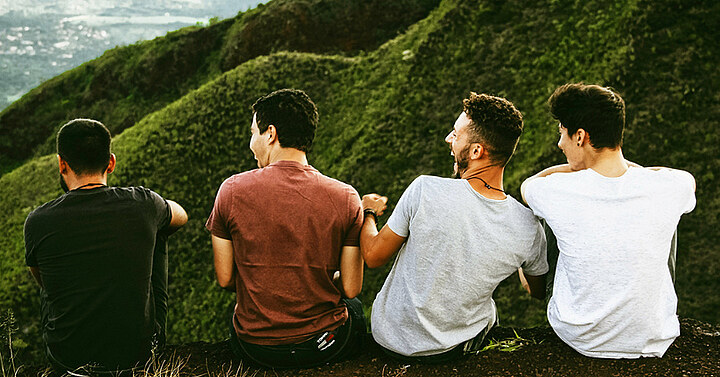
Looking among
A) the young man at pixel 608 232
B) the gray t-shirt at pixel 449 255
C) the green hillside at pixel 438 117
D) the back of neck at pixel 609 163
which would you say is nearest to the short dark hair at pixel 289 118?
the gray t-shirt at pixel 449 255

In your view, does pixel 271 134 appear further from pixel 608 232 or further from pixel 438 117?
pixel 438 117

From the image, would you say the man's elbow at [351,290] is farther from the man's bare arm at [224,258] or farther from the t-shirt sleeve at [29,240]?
the t-shirt sleeve at [29,240]

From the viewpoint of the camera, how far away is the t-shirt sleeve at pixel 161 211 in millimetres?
3805

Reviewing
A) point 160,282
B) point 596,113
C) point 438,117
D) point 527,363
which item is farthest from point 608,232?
point 438,117

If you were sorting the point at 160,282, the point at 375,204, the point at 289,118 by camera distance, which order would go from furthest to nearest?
1. the point at 160,282
2. the point at 289,118
3. the point at 375,204

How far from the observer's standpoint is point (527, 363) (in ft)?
12.6

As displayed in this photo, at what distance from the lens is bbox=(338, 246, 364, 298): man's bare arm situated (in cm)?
382

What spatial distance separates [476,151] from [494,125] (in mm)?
198

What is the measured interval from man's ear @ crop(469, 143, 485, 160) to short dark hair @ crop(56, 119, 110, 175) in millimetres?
2475

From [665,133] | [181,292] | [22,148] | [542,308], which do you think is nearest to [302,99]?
[542,308]

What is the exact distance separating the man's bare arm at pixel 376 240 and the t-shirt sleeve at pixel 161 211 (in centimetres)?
139

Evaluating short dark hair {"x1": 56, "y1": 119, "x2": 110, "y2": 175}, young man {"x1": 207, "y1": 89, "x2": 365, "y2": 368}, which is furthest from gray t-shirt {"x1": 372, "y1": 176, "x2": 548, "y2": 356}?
short dark hair {"x1": 56, "y1": 119, "x2": 110, "y2": 175}

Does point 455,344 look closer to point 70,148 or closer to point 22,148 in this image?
point 70,148

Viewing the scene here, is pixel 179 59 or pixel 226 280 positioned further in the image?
pixel 179 59
